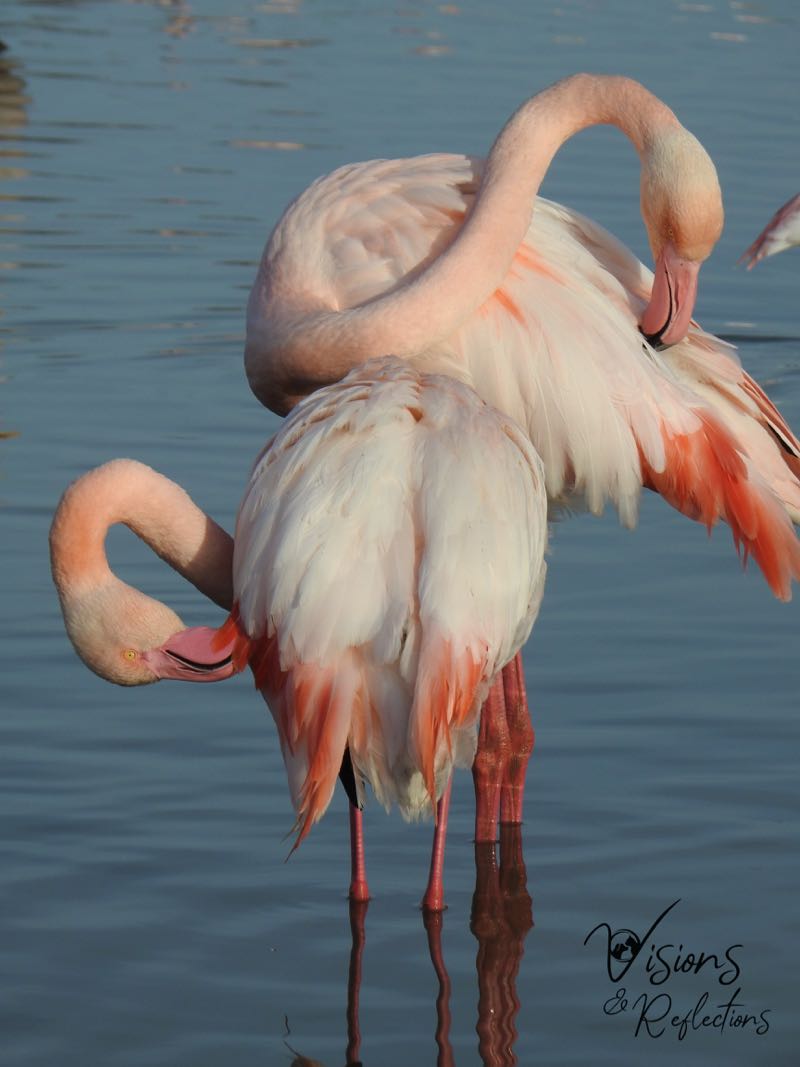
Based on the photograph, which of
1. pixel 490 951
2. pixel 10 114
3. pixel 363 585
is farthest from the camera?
pixel 10 114

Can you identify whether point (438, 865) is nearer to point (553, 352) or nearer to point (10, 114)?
point (553, 352)

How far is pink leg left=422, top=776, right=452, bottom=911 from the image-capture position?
4715 mm

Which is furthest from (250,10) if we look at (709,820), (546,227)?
(709,820)

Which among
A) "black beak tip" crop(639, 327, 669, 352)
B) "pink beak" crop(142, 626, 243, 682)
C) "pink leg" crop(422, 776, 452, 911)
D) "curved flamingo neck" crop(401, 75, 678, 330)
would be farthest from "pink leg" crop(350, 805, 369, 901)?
"black beak tip" crop(639, 327, 669, 352)

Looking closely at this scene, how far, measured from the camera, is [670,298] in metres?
5.44

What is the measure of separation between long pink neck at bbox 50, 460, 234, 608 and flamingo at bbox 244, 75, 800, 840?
2.19 feet

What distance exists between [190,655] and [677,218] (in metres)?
1.78

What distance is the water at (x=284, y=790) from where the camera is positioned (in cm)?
431

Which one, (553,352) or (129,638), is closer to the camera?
(129,638)

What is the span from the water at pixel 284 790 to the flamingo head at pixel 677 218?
1063 millimetres

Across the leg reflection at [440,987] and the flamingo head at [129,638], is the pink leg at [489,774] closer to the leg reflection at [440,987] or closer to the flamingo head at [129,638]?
the leg reflection at [440,987]

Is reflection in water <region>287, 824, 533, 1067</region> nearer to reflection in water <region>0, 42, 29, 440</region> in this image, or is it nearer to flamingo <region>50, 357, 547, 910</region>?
flamingo <region>50, 357, 547, 910</region>

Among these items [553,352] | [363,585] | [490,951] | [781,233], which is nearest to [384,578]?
[363,585]

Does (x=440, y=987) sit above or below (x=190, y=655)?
below
